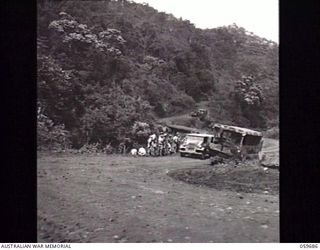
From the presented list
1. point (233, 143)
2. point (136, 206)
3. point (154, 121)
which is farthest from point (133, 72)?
point (136, 206)

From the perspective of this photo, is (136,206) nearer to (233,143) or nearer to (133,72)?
(233,143)

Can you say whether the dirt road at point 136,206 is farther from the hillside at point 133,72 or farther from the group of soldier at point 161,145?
the hillside at point 133,72

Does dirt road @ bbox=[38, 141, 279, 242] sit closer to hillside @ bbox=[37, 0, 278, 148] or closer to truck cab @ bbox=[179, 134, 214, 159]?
truck cab @ bbox=[179, 134, 214, 159]

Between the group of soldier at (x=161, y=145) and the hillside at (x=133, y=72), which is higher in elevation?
the hillside at (x=133, y=72)

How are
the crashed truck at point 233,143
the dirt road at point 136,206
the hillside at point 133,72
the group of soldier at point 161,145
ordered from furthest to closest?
the group of soldier at point 161,145, the crashed truck at point 233,143, the hillside at point 133,72, the dirt road at point 136,206
